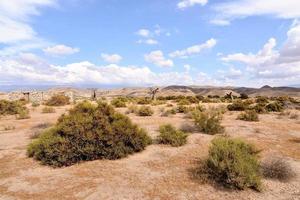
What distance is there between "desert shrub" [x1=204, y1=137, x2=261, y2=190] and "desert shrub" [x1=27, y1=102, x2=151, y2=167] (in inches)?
132

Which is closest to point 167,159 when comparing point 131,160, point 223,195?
point 131,160

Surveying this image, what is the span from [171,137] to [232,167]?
4.38 meters

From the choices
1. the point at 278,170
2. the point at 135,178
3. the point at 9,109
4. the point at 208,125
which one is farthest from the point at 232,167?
the point at 9,109

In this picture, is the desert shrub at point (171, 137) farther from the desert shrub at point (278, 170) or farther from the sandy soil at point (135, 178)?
the desert shrub at point (278, 170)

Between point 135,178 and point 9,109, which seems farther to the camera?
point 9,109

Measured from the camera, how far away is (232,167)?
10172 millimetres

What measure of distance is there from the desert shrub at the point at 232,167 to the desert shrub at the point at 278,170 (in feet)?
1.38

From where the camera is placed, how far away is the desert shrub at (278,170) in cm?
1077

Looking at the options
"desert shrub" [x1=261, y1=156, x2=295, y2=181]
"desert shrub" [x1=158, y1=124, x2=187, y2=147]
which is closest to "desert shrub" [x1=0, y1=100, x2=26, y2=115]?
"desert shrub" [x1=158, y1=124, x2=187, y2=147]

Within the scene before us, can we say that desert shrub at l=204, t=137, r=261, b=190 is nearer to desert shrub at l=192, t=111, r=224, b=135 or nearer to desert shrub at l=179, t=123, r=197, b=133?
desert shrub at l=192, t=111, r=224, b=135

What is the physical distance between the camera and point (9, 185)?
1091cm

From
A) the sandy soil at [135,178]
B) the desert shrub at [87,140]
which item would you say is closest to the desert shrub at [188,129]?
the sandy soil at [135,178]

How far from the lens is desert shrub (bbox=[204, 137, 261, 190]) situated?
32.6 feet

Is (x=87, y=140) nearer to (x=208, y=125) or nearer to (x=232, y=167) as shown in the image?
(x=232, y=167)
